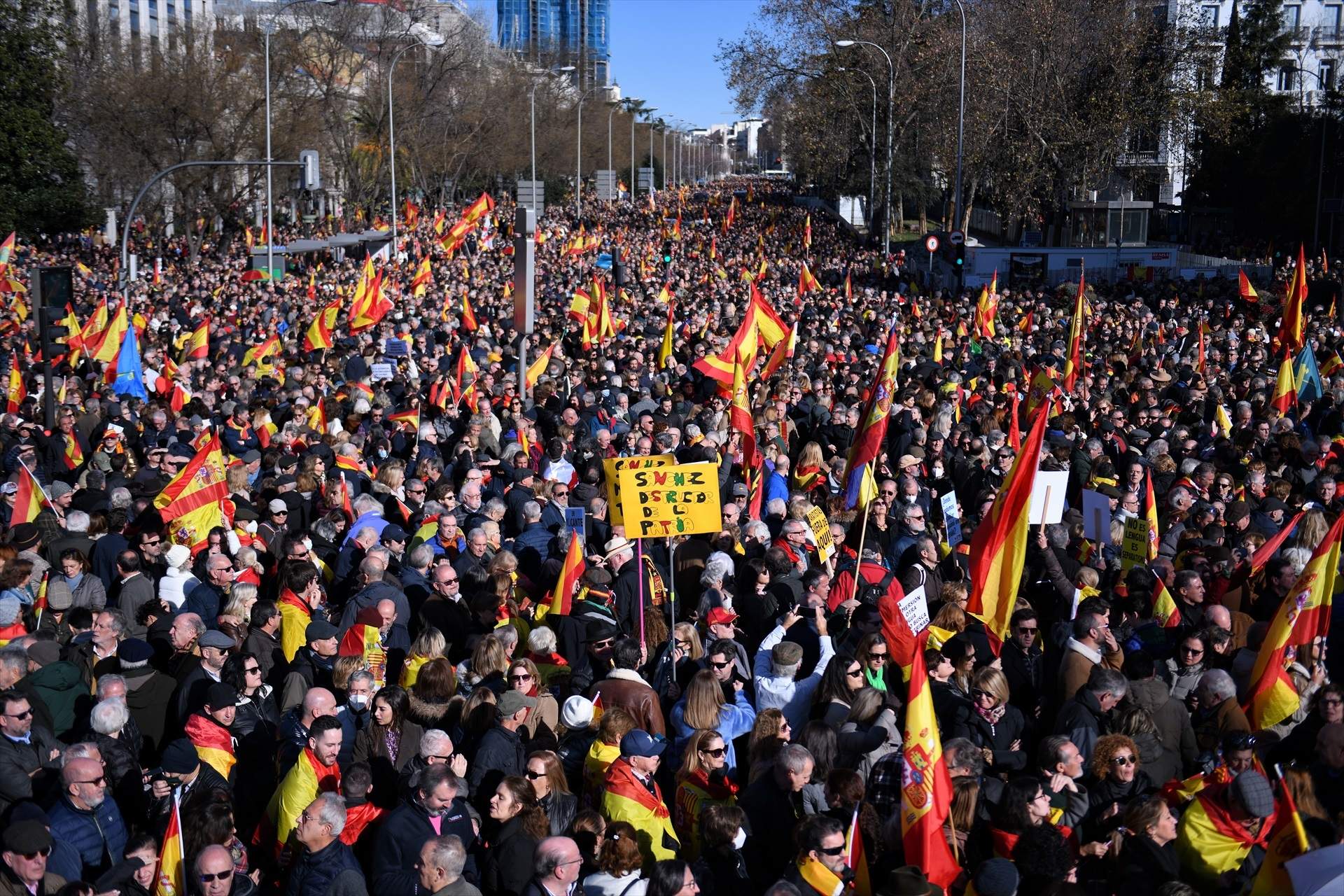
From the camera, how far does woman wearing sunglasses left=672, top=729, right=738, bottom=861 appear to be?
571 centimetres

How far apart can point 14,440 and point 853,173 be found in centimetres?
5195

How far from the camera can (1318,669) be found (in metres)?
6.62

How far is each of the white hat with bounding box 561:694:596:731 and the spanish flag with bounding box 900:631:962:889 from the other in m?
1.55

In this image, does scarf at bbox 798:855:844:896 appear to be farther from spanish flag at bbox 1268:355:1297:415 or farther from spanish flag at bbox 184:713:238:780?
spanish flag at bbox 1268:355:1297:415

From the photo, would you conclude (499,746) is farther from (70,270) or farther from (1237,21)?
(1237,21)

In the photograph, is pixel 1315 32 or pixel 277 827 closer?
pixel 277 827

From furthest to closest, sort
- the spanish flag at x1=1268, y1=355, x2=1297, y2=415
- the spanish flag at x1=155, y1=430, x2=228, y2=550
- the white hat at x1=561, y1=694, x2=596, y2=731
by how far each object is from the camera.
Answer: the spanish flag at x1=1268, y1=355, x2=1297, y2=415
the spanish flag at x1=155, y1=430, x2=228, y2=550
the white hat at x1=561, y1=694, x2=596, y2=731

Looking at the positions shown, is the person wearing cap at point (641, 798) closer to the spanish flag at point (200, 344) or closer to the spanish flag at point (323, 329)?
the spanish flag at point (323, 329)

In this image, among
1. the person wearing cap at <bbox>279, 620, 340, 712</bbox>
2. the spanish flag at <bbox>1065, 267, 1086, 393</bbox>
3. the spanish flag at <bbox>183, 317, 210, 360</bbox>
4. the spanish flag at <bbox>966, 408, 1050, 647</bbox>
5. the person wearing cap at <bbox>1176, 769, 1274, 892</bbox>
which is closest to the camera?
the person wearing cap at <bbox>1176, 769, 1274, 892</bbox>

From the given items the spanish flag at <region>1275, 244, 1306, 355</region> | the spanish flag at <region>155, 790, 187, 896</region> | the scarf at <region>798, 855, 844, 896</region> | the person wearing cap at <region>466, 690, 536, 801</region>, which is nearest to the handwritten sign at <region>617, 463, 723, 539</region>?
the person wearing cap at <region>466, 690, 536, 801</region>

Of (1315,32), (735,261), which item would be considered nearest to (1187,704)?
(735,261)

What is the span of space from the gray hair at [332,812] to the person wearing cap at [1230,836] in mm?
3026

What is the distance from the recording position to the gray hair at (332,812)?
5074 millimetres

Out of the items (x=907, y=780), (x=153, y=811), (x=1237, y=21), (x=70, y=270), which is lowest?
(x=153, y=811)
